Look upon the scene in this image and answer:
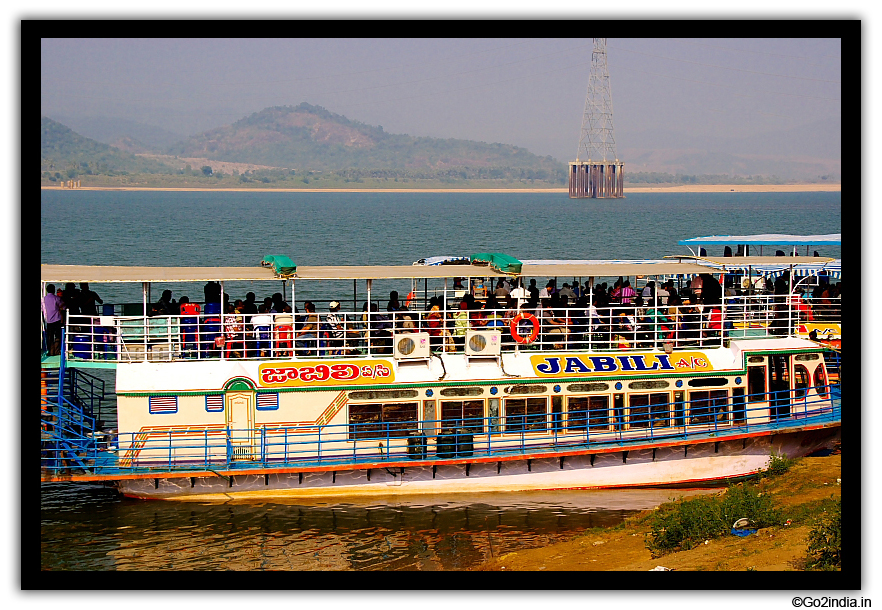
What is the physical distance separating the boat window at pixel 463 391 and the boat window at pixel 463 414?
0.56 ft

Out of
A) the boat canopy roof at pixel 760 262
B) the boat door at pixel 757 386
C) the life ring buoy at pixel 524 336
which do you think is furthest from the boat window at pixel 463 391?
the boat canopy roof at pixel 760 262

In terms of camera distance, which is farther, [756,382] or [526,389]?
[756,382]

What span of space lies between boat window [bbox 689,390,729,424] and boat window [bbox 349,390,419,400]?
5973 mm

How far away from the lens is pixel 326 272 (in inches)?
957

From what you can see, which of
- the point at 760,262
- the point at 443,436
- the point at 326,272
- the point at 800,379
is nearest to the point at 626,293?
the point at 760,262

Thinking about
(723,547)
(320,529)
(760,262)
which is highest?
(760,262)

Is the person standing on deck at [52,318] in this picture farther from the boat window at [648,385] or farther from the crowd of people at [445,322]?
the boat window at [648,385]

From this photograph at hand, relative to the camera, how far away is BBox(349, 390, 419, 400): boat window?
23094mm

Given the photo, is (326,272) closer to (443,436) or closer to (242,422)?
(242,422)

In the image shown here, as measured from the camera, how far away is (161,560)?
67.8ft

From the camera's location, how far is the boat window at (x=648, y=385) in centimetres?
2392

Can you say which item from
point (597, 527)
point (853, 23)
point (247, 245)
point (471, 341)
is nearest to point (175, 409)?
point (471, 341)

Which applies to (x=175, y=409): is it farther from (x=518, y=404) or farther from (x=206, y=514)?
(x=518, y=404)

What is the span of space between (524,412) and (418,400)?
89.1 inches
